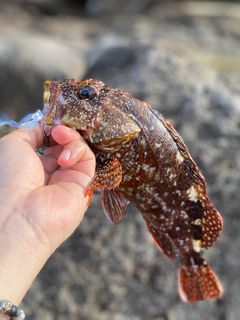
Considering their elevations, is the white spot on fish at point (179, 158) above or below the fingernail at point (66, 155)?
below

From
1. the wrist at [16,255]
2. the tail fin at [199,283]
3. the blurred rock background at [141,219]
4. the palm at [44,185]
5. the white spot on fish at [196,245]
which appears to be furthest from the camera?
the blurred rock background at [141,219]

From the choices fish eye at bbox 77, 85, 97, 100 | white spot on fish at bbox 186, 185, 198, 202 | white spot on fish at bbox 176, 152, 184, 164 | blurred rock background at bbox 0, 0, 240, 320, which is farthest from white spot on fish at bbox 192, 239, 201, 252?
blurred rock background at bbox 0, 0, 240, 320

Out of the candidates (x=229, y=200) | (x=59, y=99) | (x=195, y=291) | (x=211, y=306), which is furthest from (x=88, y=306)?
(x=59, y=99)

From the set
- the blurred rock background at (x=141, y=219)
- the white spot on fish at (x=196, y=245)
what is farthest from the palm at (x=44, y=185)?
the blurred rock background at (x=141, y=219)

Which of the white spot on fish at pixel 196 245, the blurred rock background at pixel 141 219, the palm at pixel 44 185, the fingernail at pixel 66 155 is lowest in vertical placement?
the blurred rock background at pixel 141 219

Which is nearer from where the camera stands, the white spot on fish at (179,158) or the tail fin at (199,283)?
the white spot on fish at (179,158)

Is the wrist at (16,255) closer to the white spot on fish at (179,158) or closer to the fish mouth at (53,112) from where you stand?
the fish mouth at (53,112)

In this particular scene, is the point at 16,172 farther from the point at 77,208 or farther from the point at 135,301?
the point at 135,301

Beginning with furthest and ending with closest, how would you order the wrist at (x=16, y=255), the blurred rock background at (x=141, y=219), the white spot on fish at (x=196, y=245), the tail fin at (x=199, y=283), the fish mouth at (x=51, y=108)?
1. the blurred rock background at (x=141, y=219)
2. the tail fin at (x=199, y=283)
3. the white spot on fish at (x=196, y=245)
4. the fish mouth at (x=51, y=108)
5. the wrist at (x=16, y=255)

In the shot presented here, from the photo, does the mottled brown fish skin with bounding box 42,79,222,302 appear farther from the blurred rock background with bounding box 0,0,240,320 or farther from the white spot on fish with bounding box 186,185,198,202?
the blurred rock background with bounding box 0,0,240,320
